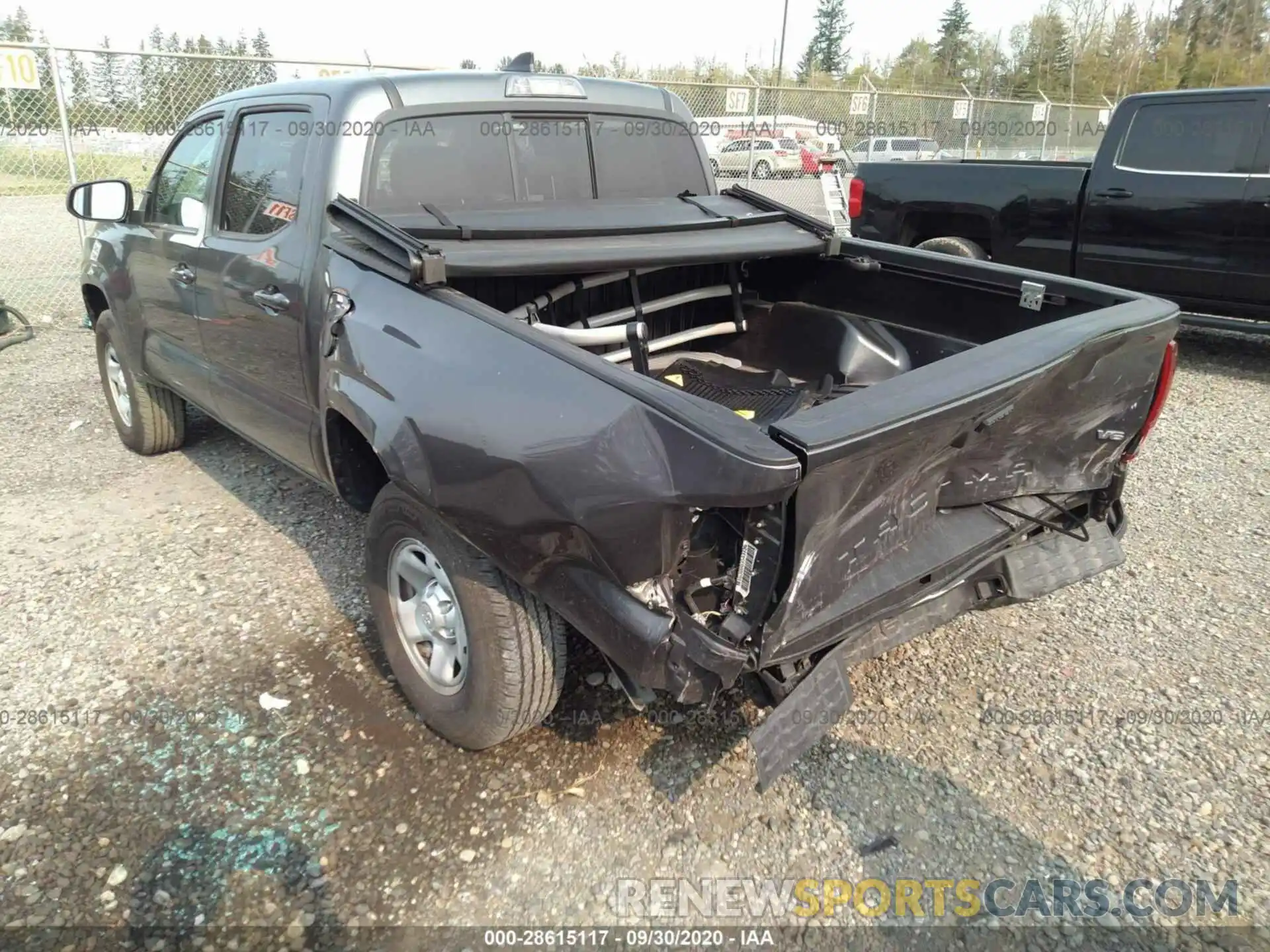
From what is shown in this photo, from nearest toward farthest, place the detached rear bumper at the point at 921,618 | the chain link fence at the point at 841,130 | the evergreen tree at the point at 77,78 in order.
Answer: the detached rear bumper at the point at 921,618 → the evergreen tree at the point at 77,78 → the chain link fence at the point at 841,130

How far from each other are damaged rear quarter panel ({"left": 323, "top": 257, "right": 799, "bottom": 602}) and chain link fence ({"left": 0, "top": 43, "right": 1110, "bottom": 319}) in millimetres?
2274

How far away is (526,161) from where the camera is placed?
3.49 meters

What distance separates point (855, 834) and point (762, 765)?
0.59 meters

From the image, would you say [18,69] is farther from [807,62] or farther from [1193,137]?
[807,62]

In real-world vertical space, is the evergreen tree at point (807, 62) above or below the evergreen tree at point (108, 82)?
above

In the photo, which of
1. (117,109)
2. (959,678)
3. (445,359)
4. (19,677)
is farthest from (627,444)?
(117,109)

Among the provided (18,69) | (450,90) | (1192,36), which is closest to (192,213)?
(450,90)

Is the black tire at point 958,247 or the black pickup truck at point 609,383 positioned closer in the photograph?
the black pickup truck at point 609,383

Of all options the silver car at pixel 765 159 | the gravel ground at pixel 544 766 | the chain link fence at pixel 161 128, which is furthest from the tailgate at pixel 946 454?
the silver car at pixel 765 159

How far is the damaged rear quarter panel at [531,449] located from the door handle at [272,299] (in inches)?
25.8

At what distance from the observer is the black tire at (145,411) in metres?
4.87

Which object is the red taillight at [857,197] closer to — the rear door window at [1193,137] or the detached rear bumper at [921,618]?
the rear door window at [1193,137]

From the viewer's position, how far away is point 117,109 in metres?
9.49

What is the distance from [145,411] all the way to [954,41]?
6395 cm
